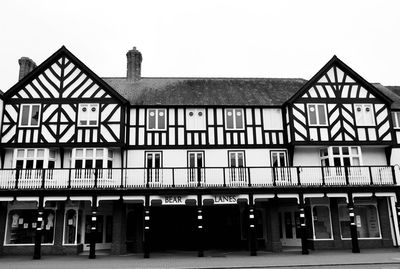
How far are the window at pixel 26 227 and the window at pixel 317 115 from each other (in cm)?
1581

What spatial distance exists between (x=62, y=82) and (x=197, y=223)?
11.4m

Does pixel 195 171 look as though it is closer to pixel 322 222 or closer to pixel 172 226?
pixel 172 226

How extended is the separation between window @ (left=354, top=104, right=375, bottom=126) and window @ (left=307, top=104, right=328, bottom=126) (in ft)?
6.48

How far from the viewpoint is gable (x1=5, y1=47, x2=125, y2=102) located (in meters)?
21.6

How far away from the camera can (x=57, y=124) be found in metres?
21.2

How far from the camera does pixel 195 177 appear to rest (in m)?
19.9

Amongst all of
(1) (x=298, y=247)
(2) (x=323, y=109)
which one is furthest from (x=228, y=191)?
(2) (x=323, y=109)

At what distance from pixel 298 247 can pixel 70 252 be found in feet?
42.5

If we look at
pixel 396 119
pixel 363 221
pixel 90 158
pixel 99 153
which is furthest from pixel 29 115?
pixel 396 119

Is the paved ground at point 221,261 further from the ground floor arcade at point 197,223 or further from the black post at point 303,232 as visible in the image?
the ground floor arcade at point 197,223

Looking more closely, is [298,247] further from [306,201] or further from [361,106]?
[361,106]

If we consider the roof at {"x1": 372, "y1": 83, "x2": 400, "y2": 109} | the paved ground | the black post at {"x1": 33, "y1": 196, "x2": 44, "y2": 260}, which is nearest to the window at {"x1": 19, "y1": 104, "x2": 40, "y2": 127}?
the black post at {"x1": 33, "y1": 196, "x2": 44, "y2": 260}

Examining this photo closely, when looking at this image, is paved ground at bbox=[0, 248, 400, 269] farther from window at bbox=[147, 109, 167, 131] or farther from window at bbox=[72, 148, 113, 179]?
window at bbox=[147, 109, 167, 131]

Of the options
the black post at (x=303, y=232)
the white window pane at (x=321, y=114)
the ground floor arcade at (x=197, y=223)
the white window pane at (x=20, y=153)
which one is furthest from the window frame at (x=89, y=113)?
the white window pane at (x=321, y=114)
